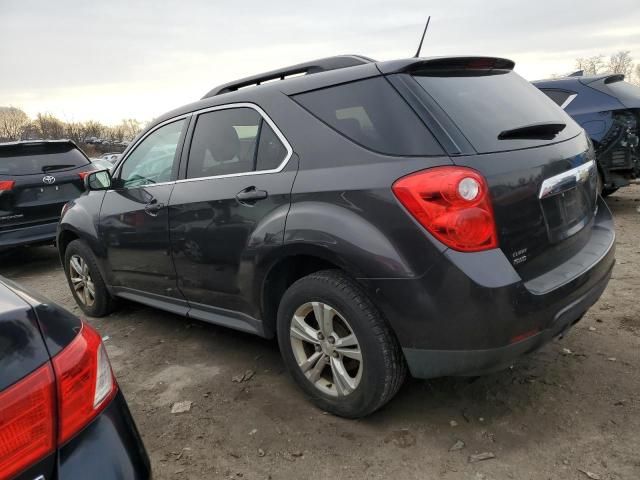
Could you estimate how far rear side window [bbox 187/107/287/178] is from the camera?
2.81 metres

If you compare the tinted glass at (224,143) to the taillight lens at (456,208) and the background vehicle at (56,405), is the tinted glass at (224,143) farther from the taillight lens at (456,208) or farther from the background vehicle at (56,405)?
the background vehicle at (56,405)

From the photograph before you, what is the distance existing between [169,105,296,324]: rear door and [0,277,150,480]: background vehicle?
4.27 feet

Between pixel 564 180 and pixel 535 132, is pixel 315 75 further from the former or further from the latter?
pixel 564 180

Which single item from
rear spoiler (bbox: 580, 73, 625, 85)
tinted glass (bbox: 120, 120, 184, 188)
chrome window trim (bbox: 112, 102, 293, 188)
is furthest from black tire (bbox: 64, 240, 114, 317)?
rear spoiler (bbox: 580, 73, 625, 85)

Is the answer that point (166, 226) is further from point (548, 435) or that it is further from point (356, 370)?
point (548, 435)

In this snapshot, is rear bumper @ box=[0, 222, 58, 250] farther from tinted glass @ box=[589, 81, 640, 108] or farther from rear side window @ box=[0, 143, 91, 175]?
tinted glass @ box=[589, 81, 640, 108]

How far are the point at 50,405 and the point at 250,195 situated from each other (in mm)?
1648

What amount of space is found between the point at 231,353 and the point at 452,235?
6.75 ft

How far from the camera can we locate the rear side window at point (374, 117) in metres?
2.24

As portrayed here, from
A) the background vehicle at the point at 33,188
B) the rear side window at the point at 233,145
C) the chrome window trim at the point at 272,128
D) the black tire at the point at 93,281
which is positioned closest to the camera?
the chrome window trim at the point at 272,128

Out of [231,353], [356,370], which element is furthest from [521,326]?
[231,353]

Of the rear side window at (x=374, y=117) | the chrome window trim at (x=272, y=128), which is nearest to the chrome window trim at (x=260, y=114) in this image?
the chrome window trim at (x=272, y=128)

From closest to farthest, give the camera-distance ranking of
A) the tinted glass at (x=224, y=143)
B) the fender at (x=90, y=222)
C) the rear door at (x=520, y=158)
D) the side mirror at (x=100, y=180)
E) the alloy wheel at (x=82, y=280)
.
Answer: the rear door at (x=520, y=158) → the tinted glass at (x=224, y=143) → the side mirror at (x=100, y=180) → the fender at (x=90, y=222) → the alloy wheel at (x=82, y=280)

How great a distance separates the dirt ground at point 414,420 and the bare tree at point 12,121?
51.6 m
